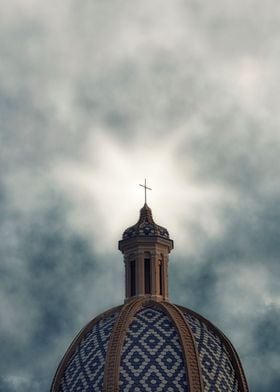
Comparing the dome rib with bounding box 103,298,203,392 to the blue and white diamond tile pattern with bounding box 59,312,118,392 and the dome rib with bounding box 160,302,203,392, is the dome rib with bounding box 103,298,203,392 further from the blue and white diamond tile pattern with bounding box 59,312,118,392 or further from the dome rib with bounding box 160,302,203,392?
the blue and white diamond tile pattern with bounding box 59,312,118,392

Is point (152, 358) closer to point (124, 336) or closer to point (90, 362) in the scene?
point (124, 336)

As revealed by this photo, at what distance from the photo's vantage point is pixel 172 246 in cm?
4012

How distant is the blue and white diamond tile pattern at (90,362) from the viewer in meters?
35.0

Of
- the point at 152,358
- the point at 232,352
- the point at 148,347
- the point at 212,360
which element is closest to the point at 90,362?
the point at 148,347

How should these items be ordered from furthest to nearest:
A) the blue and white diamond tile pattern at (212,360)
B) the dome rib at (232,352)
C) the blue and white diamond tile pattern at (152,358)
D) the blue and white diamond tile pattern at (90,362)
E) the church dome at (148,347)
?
the dome rib at (232,352) → the blue and white diamond tile pattern at (212,360) → the blue and white diamond tile pattern at (90,362) → the church dome at (148,347) → the blue and white diamond tile pattern at (152,358)

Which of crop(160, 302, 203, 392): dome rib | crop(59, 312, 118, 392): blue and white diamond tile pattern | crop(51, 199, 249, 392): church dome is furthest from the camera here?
crop(59, 312, 118, 392): blue and white diamond tile pattern

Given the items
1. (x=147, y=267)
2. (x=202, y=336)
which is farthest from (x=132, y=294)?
(x=202, y=336)

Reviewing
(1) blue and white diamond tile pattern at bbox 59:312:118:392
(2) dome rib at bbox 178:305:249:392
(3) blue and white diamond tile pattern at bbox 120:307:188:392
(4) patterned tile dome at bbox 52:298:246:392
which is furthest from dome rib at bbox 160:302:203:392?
(1) blue and white diamond tile pattern at bbox 59:312:118:392

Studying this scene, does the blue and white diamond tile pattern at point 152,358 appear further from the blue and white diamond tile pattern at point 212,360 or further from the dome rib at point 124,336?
the blue and white diamond tile pattern at point 212,360

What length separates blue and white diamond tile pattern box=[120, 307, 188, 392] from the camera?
3425cm

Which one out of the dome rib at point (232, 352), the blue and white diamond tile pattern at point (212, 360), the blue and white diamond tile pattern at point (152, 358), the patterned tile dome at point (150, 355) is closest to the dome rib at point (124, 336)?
the patterned tile dome at point (150, 355)

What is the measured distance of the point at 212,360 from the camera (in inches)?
1414

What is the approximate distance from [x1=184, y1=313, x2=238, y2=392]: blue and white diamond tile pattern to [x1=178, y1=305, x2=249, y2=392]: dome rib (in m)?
0.12

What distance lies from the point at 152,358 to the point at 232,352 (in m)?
3.65
